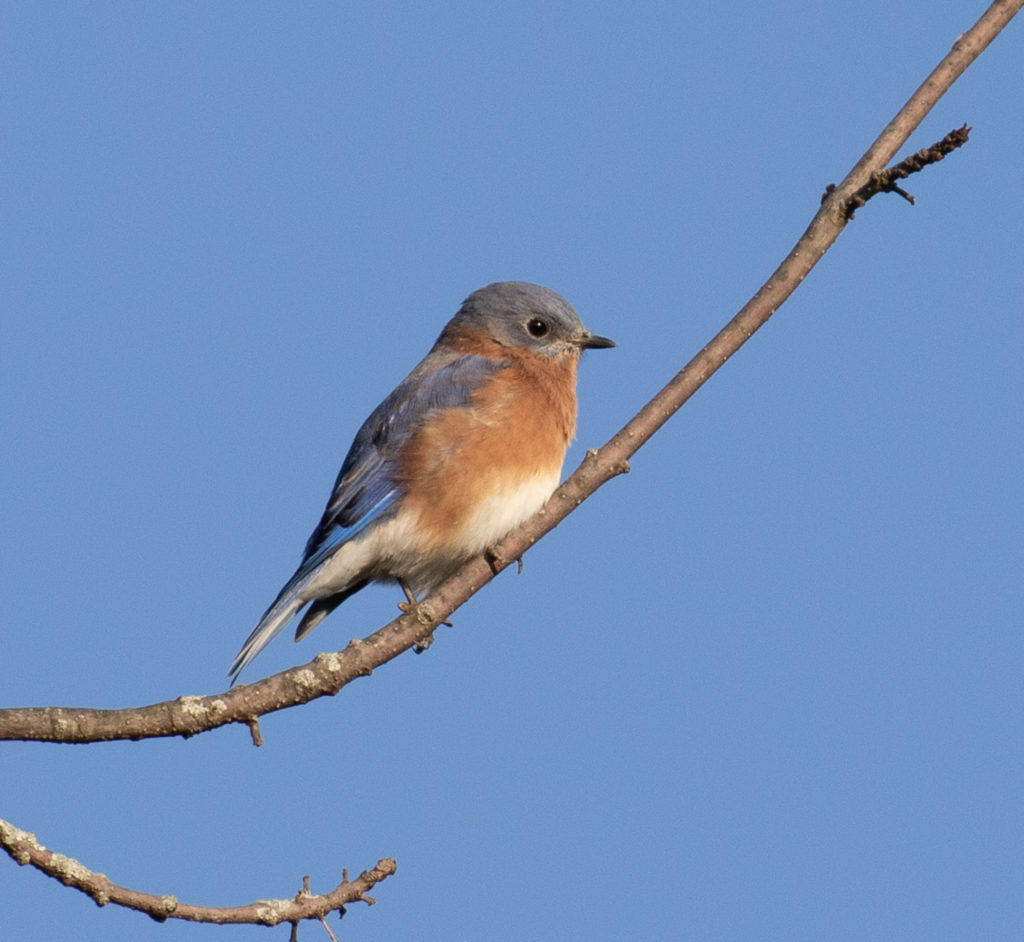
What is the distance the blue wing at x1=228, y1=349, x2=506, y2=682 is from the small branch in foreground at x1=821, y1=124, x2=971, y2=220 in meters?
3.21

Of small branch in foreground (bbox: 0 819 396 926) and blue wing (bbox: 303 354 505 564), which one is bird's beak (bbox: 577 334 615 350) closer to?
blue wing (bbox: 303 354 505 564)

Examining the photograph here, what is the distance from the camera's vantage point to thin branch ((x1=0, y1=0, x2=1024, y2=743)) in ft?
14.5

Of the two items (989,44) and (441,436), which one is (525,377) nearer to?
(441,436)

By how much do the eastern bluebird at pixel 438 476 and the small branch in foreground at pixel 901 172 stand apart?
2886 mm

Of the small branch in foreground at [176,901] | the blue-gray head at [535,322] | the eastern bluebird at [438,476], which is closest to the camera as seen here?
the small branch in foreground at [176,901]

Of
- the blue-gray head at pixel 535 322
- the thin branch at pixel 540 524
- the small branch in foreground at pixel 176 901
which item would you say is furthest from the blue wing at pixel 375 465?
the small branch in foreground at pixel 176 901

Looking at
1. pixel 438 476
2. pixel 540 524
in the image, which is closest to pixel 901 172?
pixel 540 524

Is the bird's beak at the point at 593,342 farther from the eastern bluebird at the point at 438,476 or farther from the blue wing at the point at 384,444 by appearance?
the blue wing at the point at 384,444

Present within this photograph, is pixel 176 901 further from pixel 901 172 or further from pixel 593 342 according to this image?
pixel 593 342

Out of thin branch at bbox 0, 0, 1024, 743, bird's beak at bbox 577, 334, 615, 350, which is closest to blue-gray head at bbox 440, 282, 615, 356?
bird's beak at bbox 577, 334, 615, 350

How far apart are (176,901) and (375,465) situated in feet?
12.6

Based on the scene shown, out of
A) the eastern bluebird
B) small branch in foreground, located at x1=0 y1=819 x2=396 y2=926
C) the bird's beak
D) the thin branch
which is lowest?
small branch in foreground, located at x1=0 y1=819 x2=396 y2=926

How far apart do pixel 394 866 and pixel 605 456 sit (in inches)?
70.1

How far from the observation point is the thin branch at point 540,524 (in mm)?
4410
